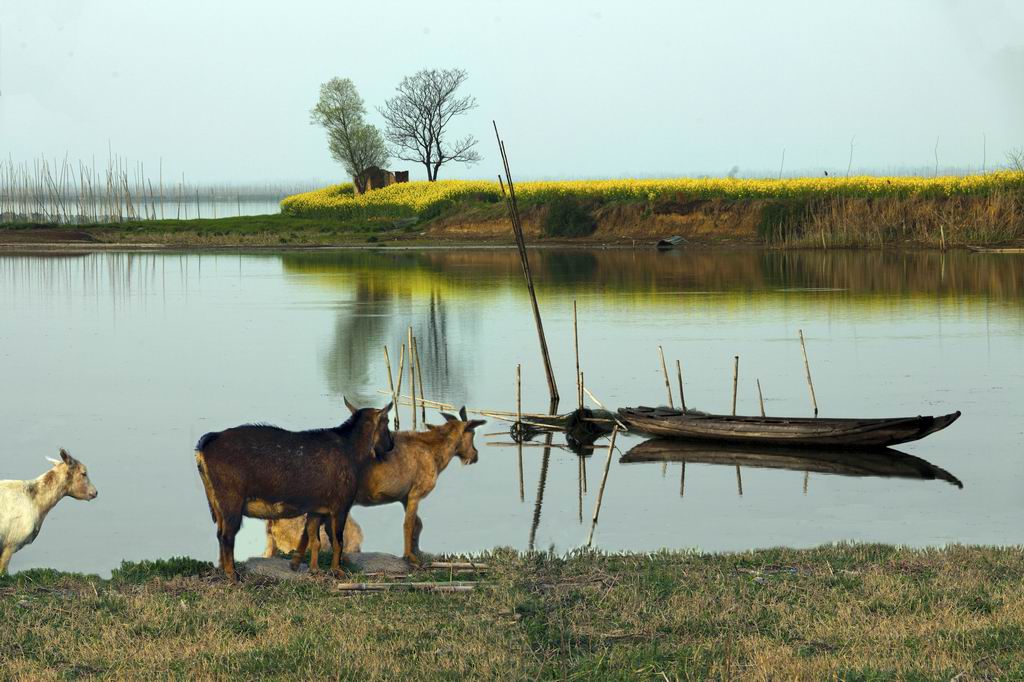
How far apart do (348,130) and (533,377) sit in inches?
3261

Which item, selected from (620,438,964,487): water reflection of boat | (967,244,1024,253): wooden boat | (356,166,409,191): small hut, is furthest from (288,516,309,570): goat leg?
(356,166,409,191): small hut

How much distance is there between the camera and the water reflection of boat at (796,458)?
66.8 ft

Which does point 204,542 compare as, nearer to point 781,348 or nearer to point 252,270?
point 781,348

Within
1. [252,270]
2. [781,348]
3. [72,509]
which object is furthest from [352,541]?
[252,270]

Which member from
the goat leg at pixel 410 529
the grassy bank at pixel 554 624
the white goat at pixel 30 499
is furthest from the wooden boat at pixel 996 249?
the white goat at pixel 30 499

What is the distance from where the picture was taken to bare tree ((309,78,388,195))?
357ft

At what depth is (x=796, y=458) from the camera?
21.2 m

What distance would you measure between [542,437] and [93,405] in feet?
31.6

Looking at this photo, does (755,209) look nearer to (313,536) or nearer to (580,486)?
(580,486)

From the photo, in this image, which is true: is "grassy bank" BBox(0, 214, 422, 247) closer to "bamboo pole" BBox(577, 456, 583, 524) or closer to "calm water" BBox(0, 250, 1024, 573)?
"calm water" BBox(0, 250, 1024, 573)

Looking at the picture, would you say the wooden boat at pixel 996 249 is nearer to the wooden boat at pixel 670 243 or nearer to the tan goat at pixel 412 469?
the wooden boat at pixel 670 243

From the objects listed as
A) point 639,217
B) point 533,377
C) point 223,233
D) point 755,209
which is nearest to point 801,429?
point 533,377

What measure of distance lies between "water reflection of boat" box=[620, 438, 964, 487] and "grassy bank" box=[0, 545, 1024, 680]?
27.7 ft

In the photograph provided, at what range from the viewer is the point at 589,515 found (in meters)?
17.6
